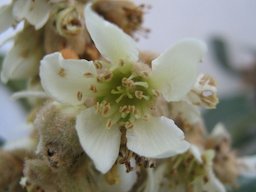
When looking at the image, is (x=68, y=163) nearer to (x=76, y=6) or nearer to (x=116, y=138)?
(x=116, y=138)

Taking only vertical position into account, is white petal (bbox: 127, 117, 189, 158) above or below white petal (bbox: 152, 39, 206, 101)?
below

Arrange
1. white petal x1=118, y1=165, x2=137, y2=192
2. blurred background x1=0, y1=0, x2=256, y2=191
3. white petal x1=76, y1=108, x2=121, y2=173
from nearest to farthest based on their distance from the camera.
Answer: white petal x1=76, y1=108, x2=121, y2=173, white petal x1=118, y1=165, x2=137, y2=192, blurred background x1=0, y1=0, x2=256, y2=191

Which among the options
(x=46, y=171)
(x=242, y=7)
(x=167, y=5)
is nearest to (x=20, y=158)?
(x=46, y=171)

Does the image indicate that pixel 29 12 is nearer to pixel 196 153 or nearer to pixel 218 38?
pixel 196 153

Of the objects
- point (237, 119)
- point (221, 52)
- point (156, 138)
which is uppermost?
point (156, 138)

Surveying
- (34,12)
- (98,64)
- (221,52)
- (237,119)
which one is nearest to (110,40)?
(98,64)

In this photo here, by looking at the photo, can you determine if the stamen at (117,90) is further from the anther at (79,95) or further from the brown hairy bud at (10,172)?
the brown hairy bud at (10,172)

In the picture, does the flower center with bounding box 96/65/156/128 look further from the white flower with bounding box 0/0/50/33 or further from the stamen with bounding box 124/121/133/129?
the white flower with bounding box 0/0/50/33

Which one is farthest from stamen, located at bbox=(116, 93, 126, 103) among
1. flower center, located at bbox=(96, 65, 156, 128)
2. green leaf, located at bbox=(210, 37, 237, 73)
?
green leaf, located at bbox=(210, 37, 237, 73)
